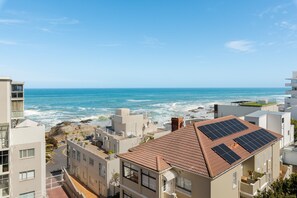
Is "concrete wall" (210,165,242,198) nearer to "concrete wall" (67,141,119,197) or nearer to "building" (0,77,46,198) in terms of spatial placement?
"concrete wall" (67,141,119,197)

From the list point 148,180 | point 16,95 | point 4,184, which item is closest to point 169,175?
point 148,180

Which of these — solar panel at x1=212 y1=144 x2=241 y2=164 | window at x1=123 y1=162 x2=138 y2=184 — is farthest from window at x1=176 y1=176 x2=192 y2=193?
window at x1=123 y1=162 x2=138 y2=184

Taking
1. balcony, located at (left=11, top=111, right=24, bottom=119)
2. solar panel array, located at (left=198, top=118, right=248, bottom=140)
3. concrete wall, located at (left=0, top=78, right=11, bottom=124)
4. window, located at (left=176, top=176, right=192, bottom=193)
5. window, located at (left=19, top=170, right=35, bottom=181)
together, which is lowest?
window, located at (left=19, top=170, right=35, bottom=181)

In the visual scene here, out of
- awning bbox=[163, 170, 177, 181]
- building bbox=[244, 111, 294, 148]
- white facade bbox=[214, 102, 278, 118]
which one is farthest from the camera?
white facade bbox=[214, 102, 278, 118]

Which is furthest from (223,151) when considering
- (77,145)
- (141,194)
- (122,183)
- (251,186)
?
(77,145)

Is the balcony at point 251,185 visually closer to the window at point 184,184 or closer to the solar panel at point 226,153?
the solar panel at point 226,153

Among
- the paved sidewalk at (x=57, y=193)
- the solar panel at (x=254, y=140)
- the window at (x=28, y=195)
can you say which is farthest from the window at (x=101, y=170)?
the solar panel at (x=254, y=140)

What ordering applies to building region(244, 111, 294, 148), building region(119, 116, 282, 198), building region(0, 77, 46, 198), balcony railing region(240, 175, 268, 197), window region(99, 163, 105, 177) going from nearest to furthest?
building region(119, 116, 282, 198) → balcony railing region(240, 175, 268, 197) → building region(0, 77, 46, 198) → window region(99, 163, 105, 177) → building region(244, 111, 294, 148)
